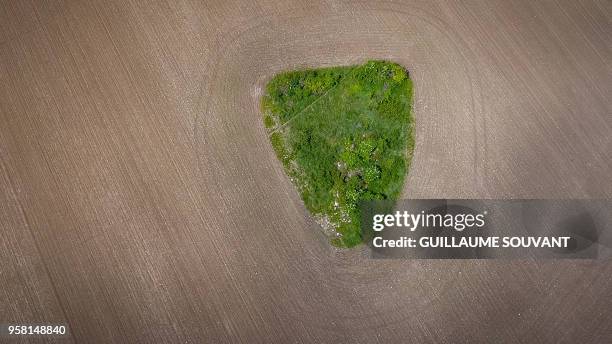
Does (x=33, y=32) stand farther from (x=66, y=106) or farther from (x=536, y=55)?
(x=536, y=55)

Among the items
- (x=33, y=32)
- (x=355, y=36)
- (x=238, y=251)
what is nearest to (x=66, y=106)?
(x=33, y=32)

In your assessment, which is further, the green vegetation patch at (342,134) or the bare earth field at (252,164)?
the green vegetation patch at (342,134)

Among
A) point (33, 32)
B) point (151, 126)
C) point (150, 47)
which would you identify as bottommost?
point (151, 126)

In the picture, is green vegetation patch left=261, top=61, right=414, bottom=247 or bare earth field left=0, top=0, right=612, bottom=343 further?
green vegetation patch left=261, top=61, right=414, bottom=247

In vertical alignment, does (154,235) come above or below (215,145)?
below
